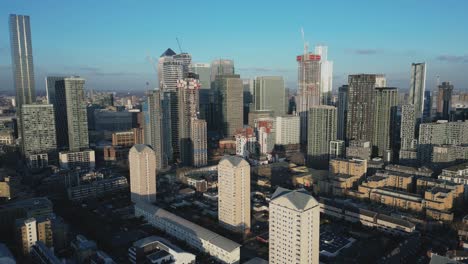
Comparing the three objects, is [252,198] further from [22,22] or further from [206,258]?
[22,22]

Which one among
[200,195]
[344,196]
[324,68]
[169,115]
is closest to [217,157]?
[169,115]

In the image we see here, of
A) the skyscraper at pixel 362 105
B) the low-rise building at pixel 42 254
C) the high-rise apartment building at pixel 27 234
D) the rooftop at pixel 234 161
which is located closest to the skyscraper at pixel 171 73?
the skyscraper at pixel 362 105

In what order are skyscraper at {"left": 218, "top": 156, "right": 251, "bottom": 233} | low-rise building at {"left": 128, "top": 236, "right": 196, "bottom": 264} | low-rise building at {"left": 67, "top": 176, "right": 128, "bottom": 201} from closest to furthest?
low-rise building at {"left": 128, "top": 236, "right": 196, "bottom": 264}, skyscraper at {"left": 218, "top": 156, "right": 251, "bottom": 233}, low-rise building at {"left": 67, "top": 176, "right": 128, "bottom": 201}

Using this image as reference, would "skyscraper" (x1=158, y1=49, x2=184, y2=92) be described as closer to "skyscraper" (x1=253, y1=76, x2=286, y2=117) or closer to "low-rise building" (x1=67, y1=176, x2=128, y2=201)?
"skyscraper" (x1=253, y1=76, x2=286, y2=117)

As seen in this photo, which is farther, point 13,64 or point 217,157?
point 13,64

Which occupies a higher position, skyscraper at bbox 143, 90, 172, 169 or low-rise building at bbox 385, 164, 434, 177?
skyscraper at bbox 143, 90, 172, 169

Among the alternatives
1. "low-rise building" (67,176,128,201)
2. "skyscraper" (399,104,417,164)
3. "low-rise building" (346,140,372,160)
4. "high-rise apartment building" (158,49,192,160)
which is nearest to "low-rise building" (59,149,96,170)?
"low-rise building" (67,176,128,201)

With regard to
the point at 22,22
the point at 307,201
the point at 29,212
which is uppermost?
the point at 22,22
